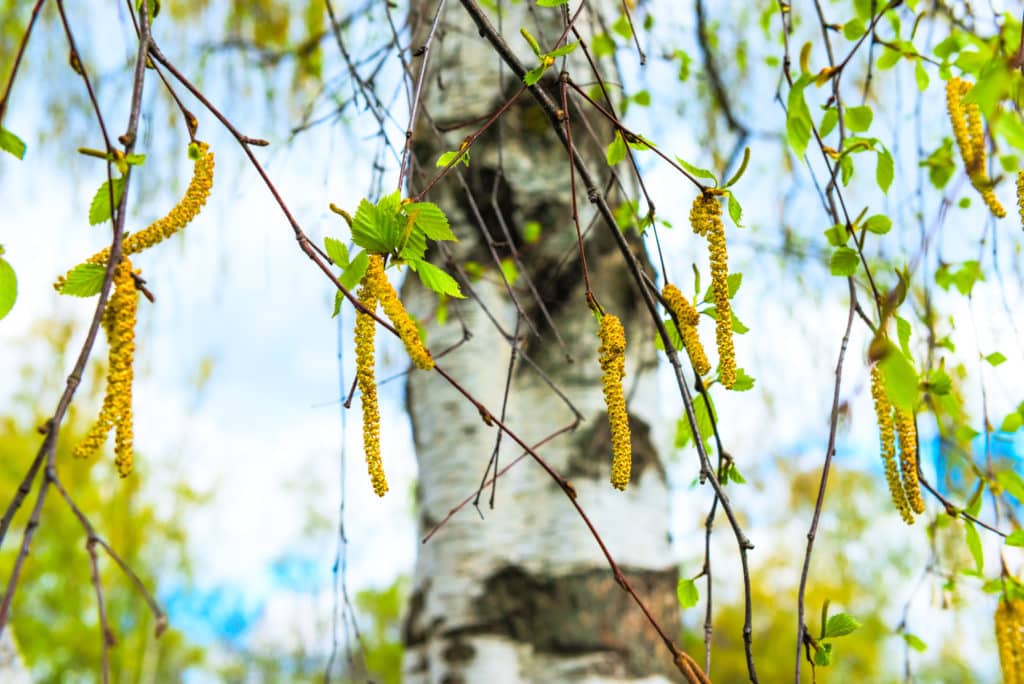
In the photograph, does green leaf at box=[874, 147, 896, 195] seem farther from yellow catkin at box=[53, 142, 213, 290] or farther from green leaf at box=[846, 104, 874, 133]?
yellow catkin at box=[53, 142, 213, 290]

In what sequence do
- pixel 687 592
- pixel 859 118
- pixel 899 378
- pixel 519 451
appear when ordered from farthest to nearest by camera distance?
pixel 519 451 < pixel 859 118 < pixel 687 592 < pixel 899 378

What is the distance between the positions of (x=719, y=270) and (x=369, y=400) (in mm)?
268

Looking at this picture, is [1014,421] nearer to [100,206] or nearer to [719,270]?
[719,270]

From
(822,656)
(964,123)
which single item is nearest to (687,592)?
(822,656)

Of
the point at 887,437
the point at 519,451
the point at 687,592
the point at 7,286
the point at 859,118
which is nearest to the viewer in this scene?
the point at 7,286

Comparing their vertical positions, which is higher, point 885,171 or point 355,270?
point 885,171

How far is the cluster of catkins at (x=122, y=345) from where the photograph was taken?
459mm

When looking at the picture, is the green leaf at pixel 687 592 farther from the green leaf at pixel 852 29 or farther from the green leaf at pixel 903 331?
the green leaf at pixel 852 29

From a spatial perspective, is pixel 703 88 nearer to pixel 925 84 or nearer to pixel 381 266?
pixel 925 84

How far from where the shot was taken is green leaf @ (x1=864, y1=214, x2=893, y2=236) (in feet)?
2.80

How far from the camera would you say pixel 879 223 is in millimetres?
861

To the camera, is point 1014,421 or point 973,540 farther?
point 1014,421

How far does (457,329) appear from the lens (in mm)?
1566

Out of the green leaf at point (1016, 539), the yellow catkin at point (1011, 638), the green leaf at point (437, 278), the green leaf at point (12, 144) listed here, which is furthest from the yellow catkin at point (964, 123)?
the green leaf at point (12, 144)
